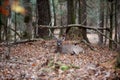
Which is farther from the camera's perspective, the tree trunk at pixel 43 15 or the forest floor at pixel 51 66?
the tree trunk at pixel 43 15

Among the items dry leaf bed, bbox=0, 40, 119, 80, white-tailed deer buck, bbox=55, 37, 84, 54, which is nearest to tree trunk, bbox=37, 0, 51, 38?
dry leaf bed, bbox=0, 40, 119, 80

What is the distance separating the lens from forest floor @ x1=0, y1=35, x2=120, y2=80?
7.14m

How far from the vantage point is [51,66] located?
8.59 m

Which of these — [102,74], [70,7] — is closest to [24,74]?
[102,74]

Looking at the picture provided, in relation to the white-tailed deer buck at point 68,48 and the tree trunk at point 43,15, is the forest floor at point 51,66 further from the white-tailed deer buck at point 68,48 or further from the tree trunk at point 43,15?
the tree trunk at point 43,15

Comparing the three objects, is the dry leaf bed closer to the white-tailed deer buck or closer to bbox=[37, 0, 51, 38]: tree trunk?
the white-tailed deer buck

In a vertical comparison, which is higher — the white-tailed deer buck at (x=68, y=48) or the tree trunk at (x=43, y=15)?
the tree trunk at (x=43, y=15)

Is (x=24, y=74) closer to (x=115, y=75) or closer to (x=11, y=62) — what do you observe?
(x=11, y=62)

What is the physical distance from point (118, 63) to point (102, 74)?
523 mm

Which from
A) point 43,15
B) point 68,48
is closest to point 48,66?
point 68,48

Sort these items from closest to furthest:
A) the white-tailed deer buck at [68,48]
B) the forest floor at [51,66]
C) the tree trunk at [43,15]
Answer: the forest floor at [51,66]
the white-tailed deer buck at [68,48]
the tree trunk at [43,15]

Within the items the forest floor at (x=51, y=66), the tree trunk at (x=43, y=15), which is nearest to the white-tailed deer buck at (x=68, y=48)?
the forest floor at (x=51, y=66)

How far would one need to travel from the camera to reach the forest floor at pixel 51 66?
7137mm

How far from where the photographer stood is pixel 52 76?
7562 mm
